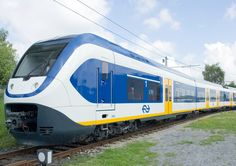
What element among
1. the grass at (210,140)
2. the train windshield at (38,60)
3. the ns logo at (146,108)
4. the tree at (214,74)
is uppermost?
the tree at (214,74)

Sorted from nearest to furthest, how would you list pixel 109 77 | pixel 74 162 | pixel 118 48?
pixel 74 162
pixel 109 77
pixel 118 48

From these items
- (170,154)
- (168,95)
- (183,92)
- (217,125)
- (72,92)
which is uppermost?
(183,92)

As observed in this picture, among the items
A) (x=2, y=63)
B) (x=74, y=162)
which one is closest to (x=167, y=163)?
(x=74, y=162)

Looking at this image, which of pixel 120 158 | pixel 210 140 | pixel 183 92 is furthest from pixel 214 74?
pixel 120 158

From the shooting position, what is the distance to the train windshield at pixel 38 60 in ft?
25.6

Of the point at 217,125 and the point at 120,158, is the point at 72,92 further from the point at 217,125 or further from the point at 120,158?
the point at 217,125

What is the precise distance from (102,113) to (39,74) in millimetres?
2327

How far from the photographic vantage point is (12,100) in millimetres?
7488

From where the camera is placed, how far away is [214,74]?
88.6 meters

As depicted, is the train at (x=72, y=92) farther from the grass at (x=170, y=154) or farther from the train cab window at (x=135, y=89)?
the grass at (x=170, y=154)

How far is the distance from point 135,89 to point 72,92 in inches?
162

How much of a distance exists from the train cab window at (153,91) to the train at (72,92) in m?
1.15

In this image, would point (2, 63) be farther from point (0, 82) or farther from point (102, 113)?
point (102, 113)

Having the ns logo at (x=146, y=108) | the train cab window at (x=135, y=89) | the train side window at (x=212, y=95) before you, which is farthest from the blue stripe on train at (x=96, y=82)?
the train side window at (x=212, y=95)
